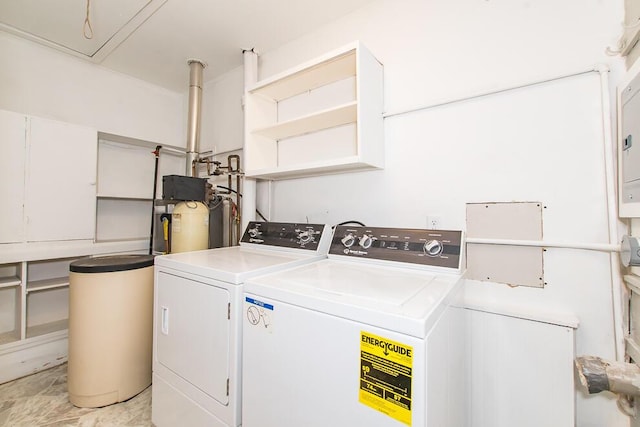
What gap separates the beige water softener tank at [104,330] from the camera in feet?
5.51

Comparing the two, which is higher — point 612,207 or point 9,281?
point 612,207

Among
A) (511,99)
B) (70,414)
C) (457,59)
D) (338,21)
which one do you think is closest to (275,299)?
(511,99)

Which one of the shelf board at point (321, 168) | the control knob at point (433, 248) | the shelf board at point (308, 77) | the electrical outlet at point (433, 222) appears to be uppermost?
the shelf board at point (308, 77)

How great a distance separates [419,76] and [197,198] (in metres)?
1.74

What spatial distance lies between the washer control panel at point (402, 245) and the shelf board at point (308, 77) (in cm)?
101

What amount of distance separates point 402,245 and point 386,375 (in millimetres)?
701

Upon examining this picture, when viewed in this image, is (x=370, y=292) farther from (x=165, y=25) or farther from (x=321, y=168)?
(x=165, y=25)

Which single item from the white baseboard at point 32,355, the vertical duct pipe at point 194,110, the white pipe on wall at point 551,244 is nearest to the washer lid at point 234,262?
the white pipe on wall at point 551,244

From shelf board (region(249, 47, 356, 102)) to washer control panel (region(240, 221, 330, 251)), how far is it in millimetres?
977

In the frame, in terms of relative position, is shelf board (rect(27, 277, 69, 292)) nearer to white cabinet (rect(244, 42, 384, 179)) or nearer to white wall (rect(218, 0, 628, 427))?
white cabinet (rect(244, 42, 384, 179))

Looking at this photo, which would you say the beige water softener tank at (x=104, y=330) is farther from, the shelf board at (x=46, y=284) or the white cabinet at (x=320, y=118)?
the white cabinet at (x=320, y=118)

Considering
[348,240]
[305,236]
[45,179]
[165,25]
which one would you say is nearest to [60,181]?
[45,179]

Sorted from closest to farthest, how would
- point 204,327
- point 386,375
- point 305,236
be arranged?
point 386,375 < point 204,327 < point 305,236

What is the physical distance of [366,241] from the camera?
1468 mm
